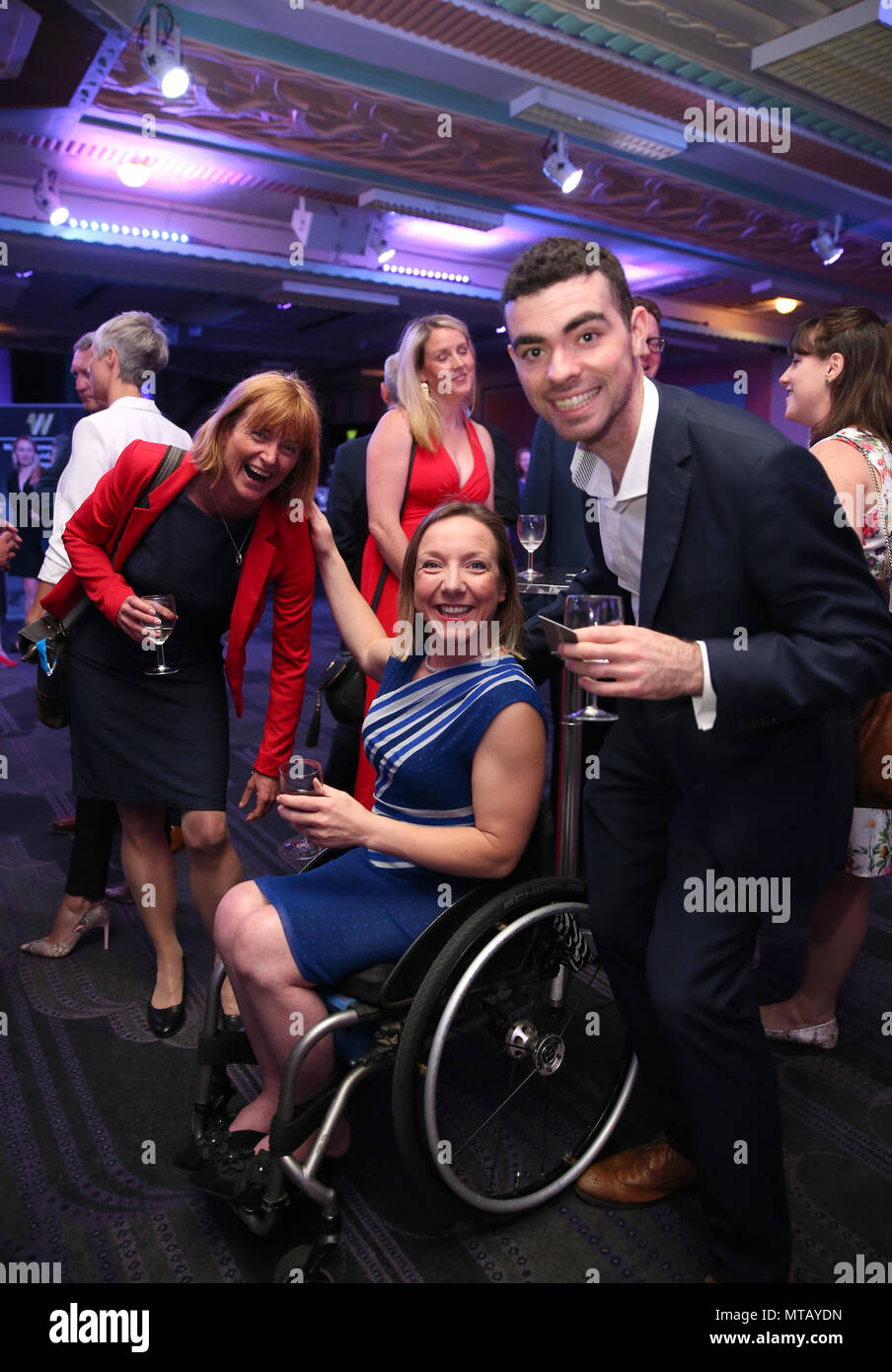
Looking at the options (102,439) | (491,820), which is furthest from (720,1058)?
(102,439)

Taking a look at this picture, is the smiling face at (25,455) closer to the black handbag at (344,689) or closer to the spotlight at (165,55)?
the spotlight at (165,55)

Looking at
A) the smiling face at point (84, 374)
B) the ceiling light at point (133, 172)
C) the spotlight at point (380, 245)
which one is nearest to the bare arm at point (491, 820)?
the smiling face at point (84, 374)

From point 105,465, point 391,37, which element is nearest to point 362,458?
point 105,465

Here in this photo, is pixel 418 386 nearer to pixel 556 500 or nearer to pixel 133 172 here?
pixel 556 500

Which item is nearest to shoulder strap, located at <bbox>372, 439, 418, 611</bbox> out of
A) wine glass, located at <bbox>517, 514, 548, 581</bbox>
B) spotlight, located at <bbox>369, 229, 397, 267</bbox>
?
wine glass, located at <bbox>517, 514, 548, 581</bbox>

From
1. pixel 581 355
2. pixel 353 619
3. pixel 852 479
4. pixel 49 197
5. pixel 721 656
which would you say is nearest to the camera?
pixel 721 656

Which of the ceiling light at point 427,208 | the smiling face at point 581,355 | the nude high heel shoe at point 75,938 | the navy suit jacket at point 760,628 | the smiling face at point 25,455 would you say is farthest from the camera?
the smiling face at point 25,455

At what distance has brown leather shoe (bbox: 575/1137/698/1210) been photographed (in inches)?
68.4

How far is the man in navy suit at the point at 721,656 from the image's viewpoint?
49.3 inches

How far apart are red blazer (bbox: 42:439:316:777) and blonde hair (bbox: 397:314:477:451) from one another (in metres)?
0.47

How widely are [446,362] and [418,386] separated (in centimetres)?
10

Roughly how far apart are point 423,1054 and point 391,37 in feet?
14.2

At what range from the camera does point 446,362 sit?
2518 millimetres
